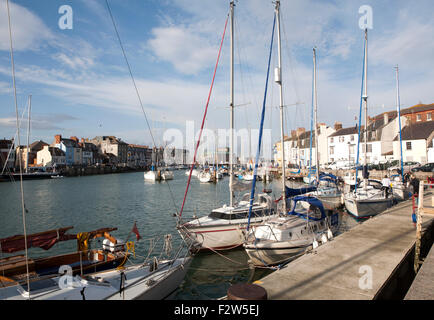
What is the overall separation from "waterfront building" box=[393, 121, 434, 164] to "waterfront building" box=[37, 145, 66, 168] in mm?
115189

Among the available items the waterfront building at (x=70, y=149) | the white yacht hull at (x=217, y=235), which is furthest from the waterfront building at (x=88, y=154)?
the white yacht hull at (x=217, y=235)

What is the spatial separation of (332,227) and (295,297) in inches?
457

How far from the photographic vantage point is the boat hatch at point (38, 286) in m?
8.41

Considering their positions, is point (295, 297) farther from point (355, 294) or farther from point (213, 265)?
point (213, 265)

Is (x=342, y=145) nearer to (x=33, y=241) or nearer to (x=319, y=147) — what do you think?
(x=319, y=147)

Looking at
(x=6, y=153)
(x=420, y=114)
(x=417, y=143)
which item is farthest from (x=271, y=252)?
(x=6, y=153)

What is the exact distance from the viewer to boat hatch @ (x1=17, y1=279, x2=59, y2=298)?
8414 millimetres

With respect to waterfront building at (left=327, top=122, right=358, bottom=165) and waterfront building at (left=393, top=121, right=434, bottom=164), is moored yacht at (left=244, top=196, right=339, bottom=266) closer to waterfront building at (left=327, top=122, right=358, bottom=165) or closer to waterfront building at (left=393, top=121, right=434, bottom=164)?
waterfront building at (left=393, top=121, right=434, bottom=164)

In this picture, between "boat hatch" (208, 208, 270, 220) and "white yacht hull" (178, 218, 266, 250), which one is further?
Answer: "boat hatch" (208, 208, 270, 220)

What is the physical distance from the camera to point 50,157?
362ft

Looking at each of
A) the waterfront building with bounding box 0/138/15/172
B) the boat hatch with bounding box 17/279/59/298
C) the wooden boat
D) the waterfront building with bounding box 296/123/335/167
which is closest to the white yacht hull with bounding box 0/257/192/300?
the boat hatch with bounding box 17/279/59/298

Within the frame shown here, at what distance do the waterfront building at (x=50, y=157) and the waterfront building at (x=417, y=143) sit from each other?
11519cm

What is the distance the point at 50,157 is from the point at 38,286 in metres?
119
